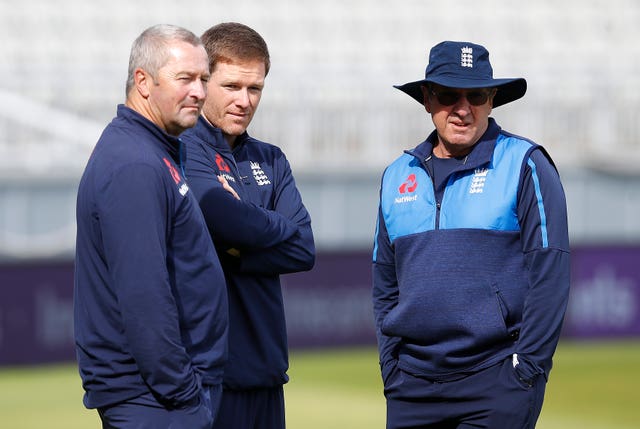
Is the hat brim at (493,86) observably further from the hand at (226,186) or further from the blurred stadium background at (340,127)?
the blurred stadium background at (340,127)

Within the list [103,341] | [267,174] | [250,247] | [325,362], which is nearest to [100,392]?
[103,341]

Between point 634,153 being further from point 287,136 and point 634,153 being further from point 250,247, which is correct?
point 250,247

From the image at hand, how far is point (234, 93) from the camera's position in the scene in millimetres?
4227

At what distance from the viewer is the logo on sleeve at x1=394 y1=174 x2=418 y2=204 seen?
441 centimetres

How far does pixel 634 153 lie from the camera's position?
1709 cm

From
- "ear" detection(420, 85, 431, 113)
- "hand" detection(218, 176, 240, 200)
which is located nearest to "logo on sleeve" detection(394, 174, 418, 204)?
"ear" detection(420, 85, 431, 113)

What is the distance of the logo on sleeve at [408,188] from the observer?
441cm

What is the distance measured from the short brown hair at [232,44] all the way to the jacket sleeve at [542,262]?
1015mm

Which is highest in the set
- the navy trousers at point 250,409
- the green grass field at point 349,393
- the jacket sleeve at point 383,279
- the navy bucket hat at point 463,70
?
the navy bucket hat at point 463,70

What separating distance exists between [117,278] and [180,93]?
0.60 m

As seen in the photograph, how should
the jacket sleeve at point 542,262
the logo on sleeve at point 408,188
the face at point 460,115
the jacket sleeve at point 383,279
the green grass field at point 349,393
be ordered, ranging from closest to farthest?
the jacket sleeve at point 542,262 < the face at point 460,115 < the logo on sleeve at point 408,188 < the jacket sleeve at point 383,279 < the green grass field at point 349,393

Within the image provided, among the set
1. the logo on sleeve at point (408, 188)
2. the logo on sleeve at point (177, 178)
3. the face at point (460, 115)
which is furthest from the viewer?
the logo on sleeve at point (408, 188)

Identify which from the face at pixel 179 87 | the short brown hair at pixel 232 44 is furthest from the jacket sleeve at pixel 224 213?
the face at pixel 179 87

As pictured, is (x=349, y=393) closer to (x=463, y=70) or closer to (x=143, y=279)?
(x=463, y=70)
